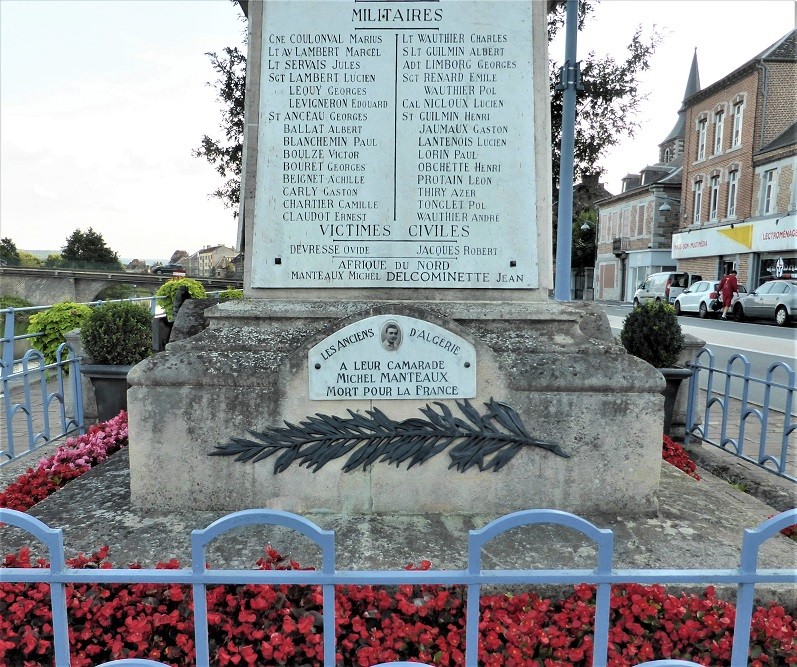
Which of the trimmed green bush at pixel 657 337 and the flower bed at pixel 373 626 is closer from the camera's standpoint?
the flower bed at pixel 373 626

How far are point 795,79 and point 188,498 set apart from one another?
34634mm

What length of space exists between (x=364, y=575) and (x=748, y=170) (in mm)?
34140

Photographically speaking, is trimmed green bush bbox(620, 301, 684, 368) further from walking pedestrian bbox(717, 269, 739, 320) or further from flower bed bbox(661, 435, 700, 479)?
walking pedestrian bbox(717, 269, 739, 320)

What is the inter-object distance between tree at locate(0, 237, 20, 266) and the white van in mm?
48572

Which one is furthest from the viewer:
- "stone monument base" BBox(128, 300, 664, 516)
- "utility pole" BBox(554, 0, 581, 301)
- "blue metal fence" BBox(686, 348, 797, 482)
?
"utility pole" BBox(554, 0, 581, 301)

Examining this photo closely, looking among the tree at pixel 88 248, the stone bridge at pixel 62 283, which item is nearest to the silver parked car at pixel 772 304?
the stone bridge at pixel 62 283

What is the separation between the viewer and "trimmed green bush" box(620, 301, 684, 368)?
539cm

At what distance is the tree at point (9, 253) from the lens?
165 ft

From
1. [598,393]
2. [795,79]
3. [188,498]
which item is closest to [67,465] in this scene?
[188,498]

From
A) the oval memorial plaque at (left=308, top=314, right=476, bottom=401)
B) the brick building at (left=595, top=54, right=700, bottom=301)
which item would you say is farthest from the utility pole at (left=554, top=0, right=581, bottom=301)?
the brick building at (left=595, top=54, right=700, bottom=301)

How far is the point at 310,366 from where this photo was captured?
3000mm

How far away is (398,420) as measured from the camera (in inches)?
121

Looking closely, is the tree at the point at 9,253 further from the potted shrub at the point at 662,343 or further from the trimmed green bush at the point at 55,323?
the potted shrub at the point at 662,343

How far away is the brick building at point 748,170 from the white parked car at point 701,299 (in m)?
3.16
